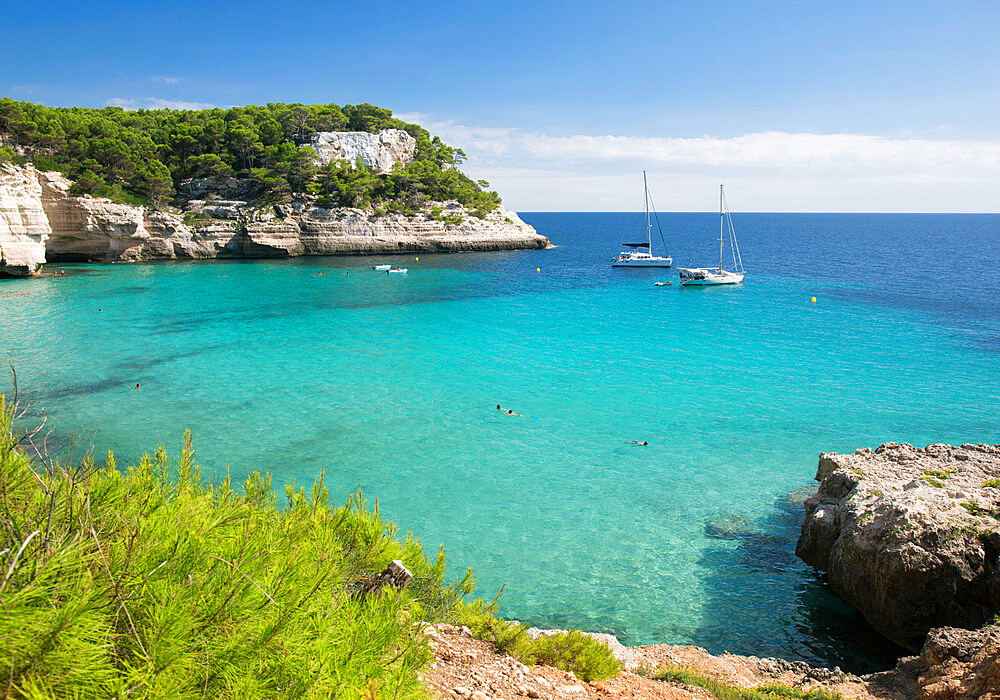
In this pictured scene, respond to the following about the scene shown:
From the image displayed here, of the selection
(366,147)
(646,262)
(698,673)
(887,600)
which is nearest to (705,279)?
(646,262)

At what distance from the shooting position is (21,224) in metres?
38.2

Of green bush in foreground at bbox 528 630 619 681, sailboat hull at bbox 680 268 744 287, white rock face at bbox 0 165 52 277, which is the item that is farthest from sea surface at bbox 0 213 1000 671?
sailboat hull at bbox 680 268 744 287

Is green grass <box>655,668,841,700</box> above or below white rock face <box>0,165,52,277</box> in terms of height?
below

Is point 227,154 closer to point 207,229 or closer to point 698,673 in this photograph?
point 207,229

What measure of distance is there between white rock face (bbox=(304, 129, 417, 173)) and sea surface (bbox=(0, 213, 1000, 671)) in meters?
30.5

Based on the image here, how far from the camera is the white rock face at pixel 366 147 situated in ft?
210

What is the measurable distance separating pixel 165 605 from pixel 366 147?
69584 millimetres

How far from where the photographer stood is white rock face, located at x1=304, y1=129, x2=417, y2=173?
63.9 meters

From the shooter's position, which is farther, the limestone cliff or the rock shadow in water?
the limestone cliff

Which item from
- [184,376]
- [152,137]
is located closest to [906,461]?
[184,376]

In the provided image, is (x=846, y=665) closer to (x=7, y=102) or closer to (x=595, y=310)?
(x=595, y=310)

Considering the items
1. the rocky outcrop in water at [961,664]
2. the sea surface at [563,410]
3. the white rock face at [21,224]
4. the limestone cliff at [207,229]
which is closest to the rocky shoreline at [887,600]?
the rocky outcrop in water at [961,664]

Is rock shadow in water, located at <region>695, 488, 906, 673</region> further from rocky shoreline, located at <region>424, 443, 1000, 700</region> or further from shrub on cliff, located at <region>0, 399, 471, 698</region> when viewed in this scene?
shrub on cliff, located at <region>0, 399, 471, 698</region>

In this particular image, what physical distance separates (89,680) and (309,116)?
242 ft
